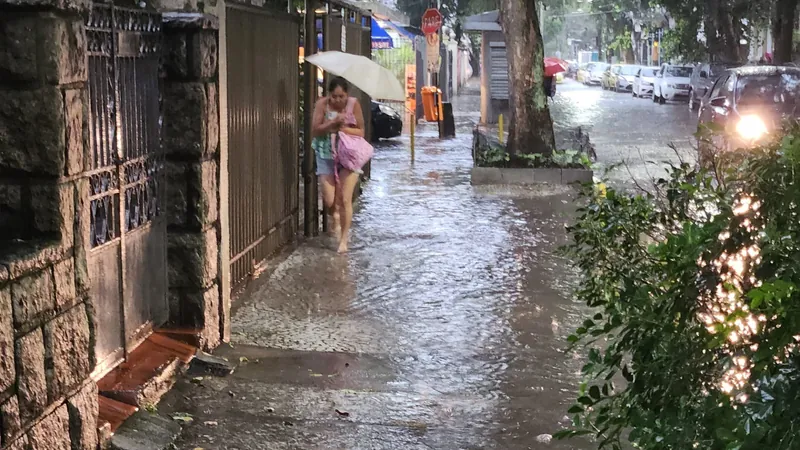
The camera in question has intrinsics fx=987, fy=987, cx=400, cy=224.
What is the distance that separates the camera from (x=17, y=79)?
4137 mm

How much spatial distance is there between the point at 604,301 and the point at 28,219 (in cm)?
244

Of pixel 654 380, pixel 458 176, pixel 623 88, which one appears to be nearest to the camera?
pixel 654 380

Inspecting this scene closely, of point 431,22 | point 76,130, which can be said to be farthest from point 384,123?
point 76,130

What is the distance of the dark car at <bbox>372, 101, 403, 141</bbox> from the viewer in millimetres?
21578

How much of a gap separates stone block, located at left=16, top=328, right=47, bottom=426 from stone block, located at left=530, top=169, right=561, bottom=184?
11542 mm

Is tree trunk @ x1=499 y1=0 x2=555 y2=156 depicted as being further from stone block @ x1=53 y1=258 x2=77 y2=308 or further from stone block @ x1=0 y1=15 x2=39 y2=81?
stone block @ x1=0 y1=15 x2=39 y2=81

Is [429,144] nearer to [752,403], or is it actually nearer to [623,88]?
[752,403]

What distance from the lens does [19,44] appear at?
4.09 metres

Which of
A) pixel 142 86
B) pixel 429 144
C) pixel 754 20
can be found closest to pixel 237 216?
pixel 142 86

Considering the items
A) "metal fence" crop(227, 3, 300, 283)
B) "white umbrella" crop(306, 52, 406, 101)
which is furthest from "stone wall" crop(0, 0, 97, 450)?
"white umbrella" crop(306, 52, 406, 101)

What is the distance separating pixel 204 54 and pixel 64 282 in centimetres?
229

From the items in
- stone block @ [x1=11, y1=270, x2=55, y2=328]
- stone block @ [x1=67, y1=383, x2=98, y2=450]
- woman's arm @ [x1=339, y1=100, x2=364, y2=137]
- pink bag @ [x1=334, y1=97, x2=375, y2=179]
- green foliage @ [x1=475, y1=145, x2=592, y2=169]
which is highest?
woman's arm @ [x1=339, y1=100, x2=364, y2=137]

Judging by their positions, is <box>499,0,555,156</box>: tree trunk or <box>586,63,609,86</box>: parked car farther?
<box>586,63,609,86</box>: parked car

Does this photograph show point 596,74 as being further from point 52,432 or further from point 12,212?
point 52,432
